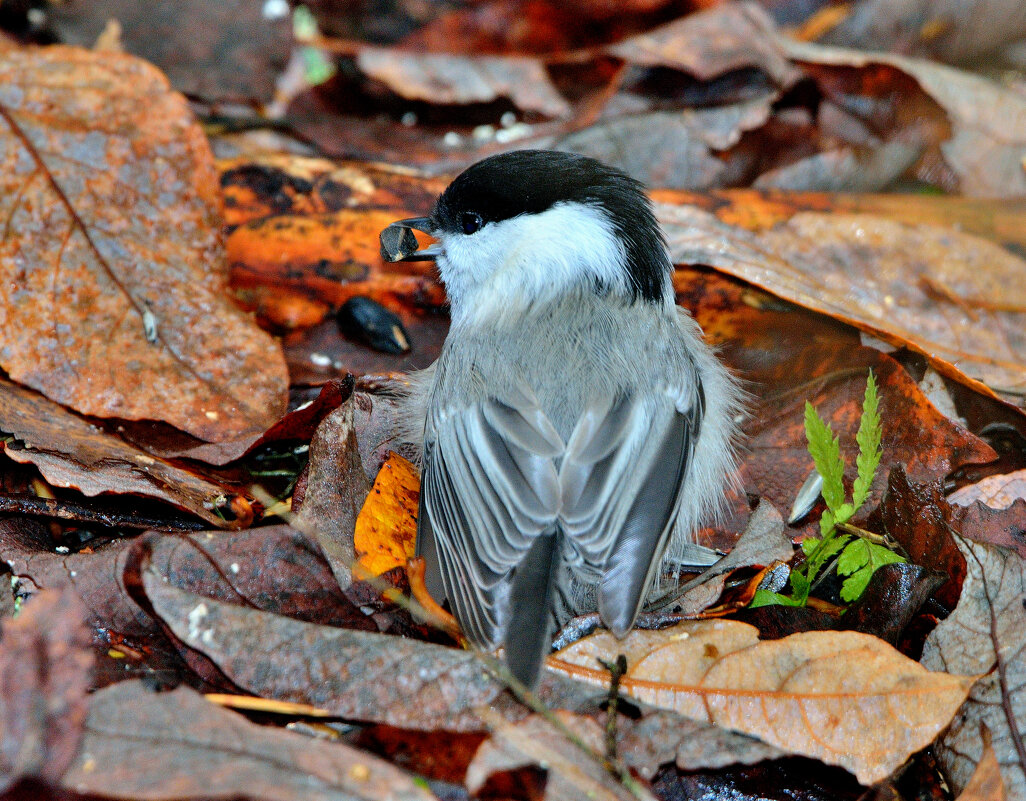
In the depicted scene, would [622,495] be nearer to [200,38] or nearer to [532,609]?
[532,609]

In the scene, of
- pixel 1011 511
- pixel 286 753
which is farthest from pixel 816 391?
pixel 286 753

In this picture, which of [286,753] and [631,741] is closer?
[286,753]

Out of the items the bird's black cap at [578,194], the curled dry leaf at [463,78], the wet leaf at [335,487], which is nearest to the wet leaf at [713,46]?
the curled dry leaf at [463,78]

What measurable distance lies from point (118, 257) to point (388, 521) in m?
1.17

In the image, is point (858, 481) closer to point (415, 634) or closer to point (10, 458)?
point (415, 634)

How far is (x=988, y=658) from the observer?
6.35 feet

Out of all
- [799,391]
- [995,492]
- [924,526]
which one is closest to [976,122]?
[799,391]

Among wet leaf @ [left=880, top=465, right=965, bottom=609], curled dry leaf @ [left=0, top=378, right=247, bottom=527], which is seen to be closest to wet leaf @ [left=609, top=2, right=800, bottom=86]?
wet leaf @ [left=880, top=465, right=965, bottom=609]

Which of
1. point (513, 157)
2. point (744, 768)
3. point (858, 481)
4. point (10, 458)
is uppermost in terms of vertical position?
point (513, 157)

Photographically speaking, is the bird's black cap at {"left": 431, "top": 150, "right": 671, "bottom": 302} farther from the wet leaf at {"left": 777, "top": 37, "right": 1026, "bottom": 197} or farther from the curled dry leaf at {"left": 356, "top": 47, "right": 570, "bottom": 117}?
the wet leaf at {"left": 777, "top": 37, "right": 1026, "bottom": 197}

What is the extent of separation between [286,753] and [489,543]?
0.69m

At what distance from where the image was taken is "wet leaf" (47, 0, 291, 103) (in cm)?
412

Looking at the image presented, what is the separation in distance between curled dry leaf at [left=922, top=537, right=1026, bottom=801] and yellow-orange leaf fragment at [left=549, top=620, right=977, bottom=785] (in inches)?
5.8

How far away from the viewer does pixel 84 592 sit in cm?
201
